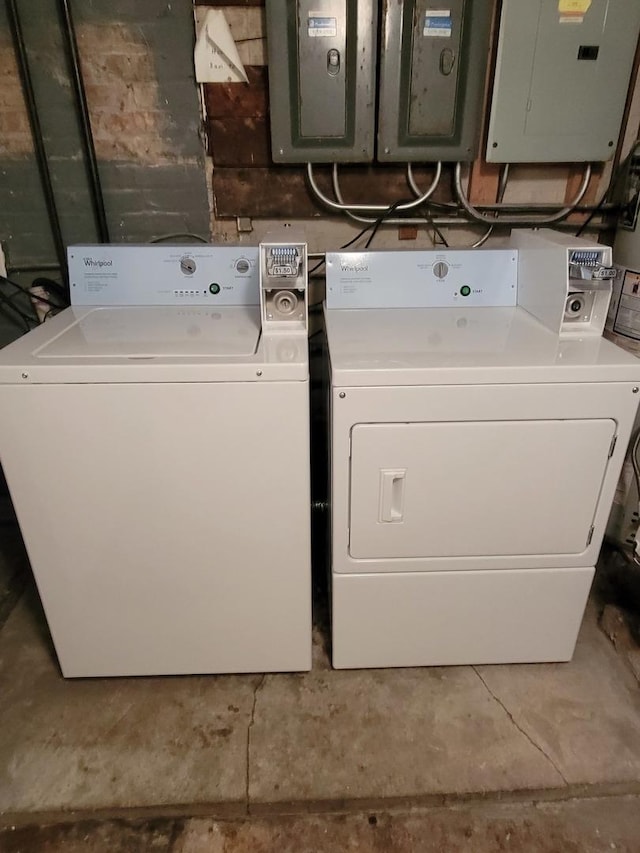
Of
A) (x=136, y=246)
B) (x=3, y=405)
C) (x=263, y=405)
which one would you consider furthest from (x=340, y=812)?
(x=136, y=246)

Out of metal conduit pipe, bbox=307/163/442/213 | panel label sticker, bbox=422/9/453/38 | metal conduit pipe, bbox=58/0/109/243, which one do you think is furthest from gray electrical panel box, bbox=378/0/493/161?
metal conduit pipe, bbox=58/0/109/243

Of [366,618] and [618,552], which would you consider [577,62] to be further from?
[366,618]

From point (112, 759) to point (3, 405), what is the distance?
886 millimetres

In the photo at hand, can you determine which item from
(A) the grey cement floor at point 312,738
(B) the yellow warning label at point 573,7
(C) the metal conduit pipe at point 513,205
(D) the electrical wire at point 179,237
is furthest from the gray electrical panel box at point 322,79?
(A) the grey cement floor at point 312,738

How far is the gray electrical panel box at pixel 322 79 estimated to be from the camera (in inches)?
59.0

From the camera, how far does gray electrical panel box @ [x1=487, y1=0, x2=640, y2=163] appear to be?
152 centimetres

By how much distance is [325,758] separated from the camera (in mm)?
1320

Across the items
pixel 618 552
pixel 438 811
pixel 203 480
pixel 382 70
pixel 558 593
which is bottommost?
pixel 438 811

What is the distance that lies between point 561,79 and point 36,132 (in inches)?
61.4

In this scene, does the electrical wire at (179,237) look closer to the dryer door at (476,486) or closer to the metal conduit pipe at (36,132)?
the metal conduit pipe at (36,132)

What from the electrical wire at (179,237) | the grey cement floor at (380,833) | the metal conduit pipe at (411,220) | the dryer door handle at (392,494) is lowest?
the grey cement floor at (380,833)

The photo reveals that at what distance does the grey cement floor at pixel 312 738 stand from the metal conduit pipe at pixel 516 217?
4.45 feet

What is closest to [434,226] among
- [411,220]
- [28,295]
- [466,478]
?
[411,220]

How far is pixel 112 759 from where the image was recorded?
1320mm
